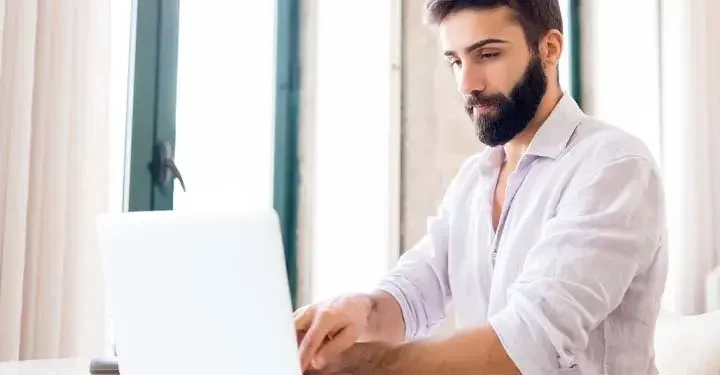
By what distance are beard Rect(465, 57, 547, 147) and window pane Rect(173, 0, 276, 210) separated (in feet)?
3.19

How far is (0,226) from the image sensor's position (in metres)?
1.34

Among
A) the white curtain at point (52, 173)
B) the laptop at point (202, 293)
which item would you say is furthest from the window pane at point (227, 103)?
the laptop at point (202, 293)

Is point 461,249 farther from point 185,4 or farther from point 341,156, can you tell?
point 185,4

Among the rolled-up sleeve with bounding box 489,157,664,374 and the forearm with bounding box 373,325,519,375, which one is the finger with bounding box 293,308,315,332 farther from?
the rolled-up sleeve with bounding box 489,157,664,374

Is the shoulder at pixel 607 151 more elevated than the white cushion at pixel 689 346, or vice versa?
the shoulder at pixel 607 151

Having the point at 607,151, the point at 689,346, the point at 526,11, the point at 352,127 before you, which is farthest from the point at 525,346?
the point at 352,127

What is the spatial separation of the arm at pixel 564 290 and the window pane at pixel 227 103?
1186 millimetres

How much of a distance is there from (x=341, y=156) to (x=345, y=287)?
37cm

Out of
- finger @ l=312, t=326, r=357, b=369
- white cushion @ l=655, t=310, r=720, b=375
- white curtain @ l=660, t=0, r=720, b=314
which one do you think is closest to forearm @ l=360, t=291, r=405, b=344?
finger @ l=312, t=326, r=357, b=369

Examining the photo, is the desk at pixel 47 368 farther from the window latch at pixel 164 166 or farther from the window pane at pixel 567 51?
the window pane at pixel 567 51

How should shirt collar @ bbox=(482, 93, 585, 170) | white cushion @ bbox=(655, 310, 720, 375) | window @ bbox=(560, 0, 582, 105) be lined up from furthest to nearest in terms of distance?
window @ bbox=(560, 0, 582, 105)
white cushion @ bbox=(655, 310, 720, 375)
shirt collar @ bbox=(482, 93, 585, 170)

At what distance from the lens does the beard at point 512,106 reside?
125cm

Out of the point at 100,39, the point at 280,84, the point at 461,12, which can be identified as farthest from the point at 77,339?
the point at 280,84

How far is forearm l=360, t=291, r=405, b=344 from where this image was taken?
125cm
